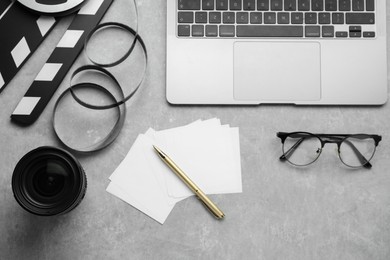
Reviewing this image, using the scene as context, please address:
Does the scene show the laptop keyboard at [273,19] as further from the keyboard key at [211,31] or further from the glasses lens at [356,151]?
the glasses lens at [356,151]

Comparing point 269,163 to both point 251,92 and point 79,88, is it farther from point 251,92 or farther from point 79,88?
point 79,88

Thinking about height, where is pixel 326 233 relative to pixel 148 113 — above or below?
below

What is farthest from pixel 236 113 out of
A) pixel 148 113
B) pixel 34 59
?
pixel 34 59

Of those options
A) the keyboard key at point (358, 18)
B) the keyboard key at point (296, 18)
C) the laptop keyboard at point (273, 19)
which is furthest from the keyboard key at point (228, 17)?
the keyboard key at point (358, 18)

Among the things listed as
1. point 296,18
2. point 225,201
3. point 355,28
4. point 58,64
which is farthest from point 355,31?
point 58,64

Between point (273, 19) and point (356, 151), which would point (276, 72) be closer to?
point (273, 19)

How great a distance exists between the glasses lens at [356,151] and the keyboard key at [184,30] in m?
0.34

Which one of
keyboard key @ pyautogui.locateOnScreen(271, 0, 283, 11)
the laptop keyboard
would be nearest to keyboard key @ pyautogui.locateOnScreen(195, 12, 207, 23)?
the laptop keyboard

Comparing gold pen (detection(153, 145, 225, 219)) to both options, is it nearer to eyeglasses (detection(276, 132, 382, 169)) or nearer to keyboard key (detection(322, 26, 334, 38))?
eyeglasses (detection(276, 132, 382, 169))

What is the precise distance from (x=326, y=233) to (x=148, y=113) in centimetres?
38

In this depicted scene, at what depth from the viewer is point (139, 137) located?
2.83ft

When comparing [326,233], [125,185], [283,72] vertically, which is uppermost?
[283,72]

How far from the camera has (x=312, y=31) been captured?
858mm

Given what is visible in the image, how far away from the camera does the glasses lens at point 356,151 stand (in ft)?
2.85
